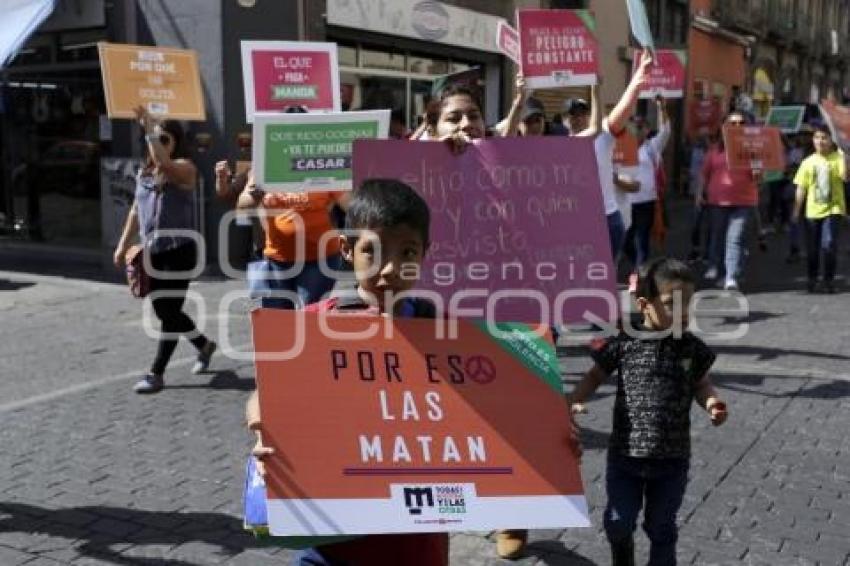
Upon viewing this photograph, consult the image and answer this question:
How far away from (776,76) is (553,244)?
117ft

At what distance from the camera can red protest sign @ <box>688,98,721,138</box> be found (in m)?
24.2

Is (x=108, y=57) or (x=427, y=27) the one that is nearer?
(x=108, y=57)

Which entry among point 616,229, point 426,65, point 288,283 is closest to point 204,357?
point 288,283

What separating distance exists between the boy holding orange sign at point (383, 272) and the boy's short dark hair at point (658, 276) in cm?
120

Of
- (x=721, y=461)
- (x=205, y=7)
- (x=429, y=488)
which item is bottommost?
(x=721, y=461)

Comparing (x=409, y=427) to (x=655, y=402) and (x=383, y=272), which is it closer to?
(x=383, y=272)

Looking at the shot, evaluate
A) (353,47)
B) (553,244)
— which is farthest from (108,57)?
(353,47)

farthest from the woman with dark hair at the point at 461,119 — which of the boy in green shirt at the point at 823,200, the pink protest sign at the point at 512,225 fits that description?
the boy in green shirt at the point at 823,200

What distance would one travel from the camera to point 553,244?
11.7 ft

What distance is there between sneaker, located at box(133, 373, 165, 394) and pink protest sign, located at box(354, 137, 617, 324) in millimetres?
3304

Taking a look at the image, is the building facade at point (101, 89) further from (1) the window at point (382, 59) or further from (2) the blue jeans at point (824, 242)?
(2) the blue jeans at point (824, 242)

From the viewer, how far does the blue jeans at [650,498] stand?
318 centimetres

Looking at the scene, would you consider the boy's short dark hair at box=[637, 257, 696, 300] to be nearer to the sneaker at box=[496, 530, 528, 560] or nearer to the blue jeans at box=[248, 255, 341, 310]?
the sneaker at box=[496, 530, 528, 560]

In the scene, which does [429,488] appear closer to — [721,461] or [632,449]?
[632,449]
